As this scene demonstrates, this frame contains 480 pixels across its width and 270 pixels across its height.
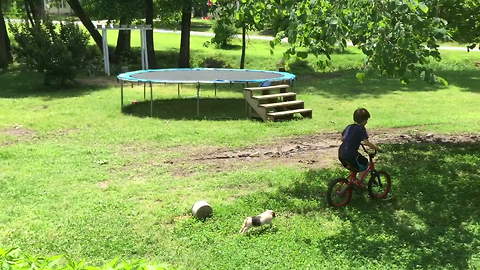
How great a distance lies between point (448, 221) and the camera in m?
6.17

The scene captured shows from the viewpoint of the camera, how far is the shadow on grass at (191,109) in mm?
13891

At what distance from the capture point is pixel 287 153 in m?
9.63

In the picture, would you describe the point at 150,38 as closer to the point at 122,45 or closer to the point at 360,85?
the point at 122,45

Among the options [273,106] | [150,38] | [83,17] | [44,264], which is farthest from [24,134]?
[83,17]

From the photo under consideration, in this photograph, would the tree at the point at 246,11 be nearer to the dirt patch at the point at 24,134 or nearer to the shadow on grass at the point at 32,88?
the dirt patch at the point at 24,134

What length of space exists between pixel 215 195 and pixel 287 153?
2.87m

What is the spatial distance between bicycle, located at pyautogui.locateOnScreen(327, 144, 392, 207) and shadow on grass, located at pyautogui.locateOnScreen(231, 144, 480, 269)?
120 mm

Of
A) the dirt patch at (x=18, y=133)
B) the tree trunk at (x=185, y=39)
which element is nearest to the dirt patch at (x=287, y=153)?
the dirt patch at (x=18, y=133)

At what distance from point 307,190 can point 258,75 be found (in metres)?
10.9

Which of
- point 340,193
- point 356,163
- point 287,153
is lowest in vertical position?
point 287,153

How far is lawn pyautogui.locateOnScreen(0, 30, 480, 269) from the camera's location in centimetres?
532

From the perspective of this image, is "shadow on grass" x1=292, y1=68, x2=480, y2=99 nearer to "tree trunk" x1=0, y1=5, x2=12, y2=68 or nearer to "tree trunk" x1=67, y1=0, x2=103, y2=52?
"tree trunk" x1=67, y1=0, x2=103, y2=52

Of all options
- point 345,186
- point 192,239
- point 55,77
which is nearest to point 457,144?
point 345,186

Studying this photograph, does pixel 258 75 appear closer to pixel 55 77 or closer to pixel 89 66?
pixel 55 77
